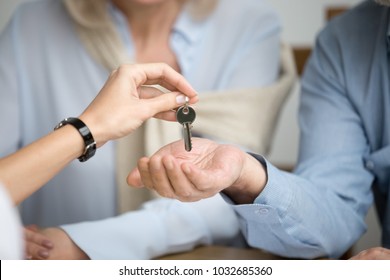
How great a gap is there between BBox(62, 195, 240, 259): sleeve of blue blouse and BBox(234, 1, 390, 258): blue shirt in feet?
0.40

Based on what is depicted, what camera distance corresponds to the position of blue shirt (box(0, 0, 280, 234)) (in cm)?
134

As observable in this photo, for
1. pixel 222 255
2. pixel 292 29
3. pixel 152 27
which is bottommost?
pixel 222 255

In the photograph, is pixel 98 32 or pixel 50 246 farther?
pixel 98 32

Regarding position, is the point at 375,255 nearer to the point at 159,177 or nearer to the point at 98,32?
the point at 159,177

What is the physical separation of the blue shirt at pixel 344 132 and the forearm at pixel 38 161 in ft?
1.06

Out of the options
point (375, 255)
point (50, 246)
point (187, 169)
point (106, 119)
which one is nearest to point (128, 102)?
point (106, 119)

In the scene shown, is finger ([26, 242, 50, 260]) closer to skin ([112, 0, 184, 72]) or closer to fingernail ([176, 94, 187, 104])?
fingernail ([176, 94, 187, 104])

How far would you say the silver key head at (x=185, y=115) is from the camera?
82cm

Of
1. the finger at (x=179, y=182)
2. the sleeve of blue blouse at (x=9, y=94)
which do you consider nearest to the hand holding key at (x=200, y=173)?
the finger at (x=179, y=182)

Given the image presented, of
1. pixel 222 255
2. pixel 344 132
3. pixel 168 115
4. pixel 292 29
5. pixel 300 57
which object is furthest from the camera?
pixel 292 29

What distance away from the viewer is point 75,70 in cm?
135

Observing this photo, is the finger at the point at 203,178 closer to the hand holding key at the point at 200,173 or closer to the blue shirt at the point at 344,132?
the hand holding key at the point at 200,173

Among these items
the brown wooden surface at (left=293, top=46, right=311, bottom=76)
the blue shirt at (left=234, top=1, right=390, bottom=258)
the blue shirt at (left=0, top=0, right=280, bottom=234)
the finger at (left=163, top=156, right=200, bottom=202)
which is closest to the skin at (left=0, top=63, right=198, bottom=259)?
the finger at (left=163, top=156, right=200, bottom=202)

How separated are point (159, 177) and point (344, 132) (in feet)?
1.42
